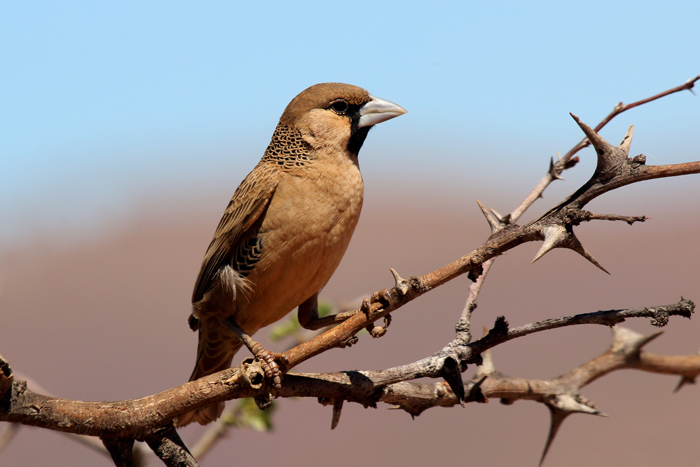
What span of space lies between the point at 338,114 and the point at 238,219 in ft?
3.91

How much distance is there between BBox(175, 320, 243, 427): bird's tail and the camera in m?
4.45

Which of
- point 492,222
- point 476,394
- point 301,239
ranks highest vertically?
point 301,239

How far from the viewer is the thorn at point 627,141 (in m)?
2.52

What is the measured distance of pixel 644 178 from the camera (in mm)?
2387

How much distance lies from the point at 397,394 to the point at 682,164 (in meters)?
1.93

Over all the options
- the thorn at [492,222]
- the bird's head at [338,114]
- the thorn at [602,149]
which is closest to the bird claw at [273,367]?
the thorn at [492,222]

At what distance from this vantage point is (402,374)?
10.5 ft

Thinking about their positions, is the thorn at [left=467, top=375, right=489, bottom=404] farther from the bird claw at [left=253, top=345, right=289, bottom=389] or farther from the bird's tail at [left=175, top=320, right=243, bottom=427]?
the bird's tail at [left=175, top=320, right=243, bottom=427]

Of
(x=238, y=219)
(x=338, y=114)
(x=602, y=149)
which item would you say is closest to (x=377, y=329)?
(x=238, y=219)

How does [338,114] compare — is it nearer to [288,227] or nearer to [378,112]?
[378,112]

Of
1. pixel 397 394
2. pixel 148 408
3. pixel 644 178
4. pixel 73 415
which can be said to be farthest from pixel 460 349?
pixel 73 415

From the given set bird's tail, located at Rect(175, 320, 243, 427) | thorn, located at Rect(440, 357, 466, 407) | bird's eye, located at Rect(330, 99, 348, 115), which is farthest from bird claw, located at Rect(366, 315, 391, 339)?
bird's eye, located at Rect(330, 99, 348, 115)

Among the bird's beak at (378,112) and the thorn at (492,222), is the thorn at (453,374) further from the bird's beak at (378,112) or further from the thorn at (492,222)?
the bird's beak at (378,112)

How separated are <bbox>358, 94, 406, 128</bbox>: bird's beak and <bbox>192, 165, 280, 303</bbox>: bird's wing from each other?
851mm
